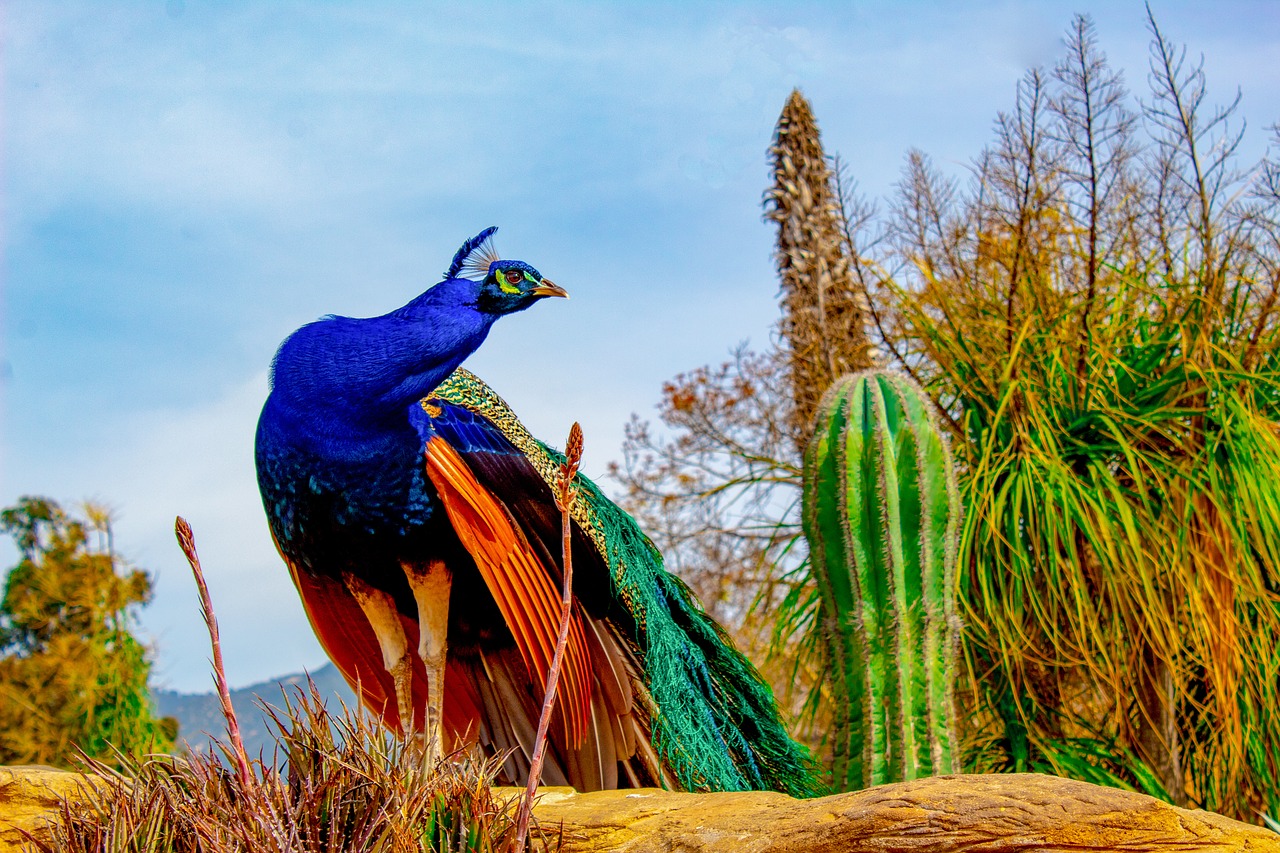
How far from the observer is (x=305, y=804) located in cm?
250

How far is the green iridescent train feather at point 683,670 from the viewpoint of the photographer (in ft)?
12.6

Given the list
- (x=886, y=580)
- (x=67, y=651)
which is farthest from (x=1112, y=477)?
(x=67, y=651)

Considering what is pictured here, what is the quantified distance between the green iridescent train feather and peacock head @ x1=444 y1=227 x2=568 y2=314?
36cm

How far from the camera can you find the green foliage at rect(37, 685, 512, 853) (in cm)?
238

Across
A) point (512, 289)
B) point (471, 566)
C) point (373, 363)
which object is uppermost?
point (512, 289)

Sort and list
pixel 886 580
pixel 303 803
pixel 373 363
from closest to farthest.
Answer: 1. pixel 303 803
2. pixel 373 363
3. pixel 886 580

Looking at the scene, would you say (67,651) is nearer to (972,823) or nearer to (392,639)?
(392,639)

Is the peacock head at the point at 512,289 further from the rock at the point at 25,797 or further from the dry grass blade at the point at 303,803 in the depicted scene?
the rock at the point at 25,797

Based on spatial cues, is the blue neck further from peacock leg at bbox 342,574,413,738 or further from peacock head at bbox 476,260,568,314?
peacock leg at bbox 342,574,413,738

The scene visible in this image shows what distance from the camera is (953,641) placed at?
393 centimetres

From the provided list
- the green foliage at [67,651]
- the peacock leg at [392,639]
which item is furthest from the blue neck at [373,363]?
the green foliage at [67,651]

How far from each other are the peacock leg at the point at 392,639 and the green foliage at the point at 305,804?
112cm

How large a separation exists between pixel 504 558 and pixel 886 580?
1286mm

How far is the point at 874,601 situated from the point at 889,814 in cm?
152
